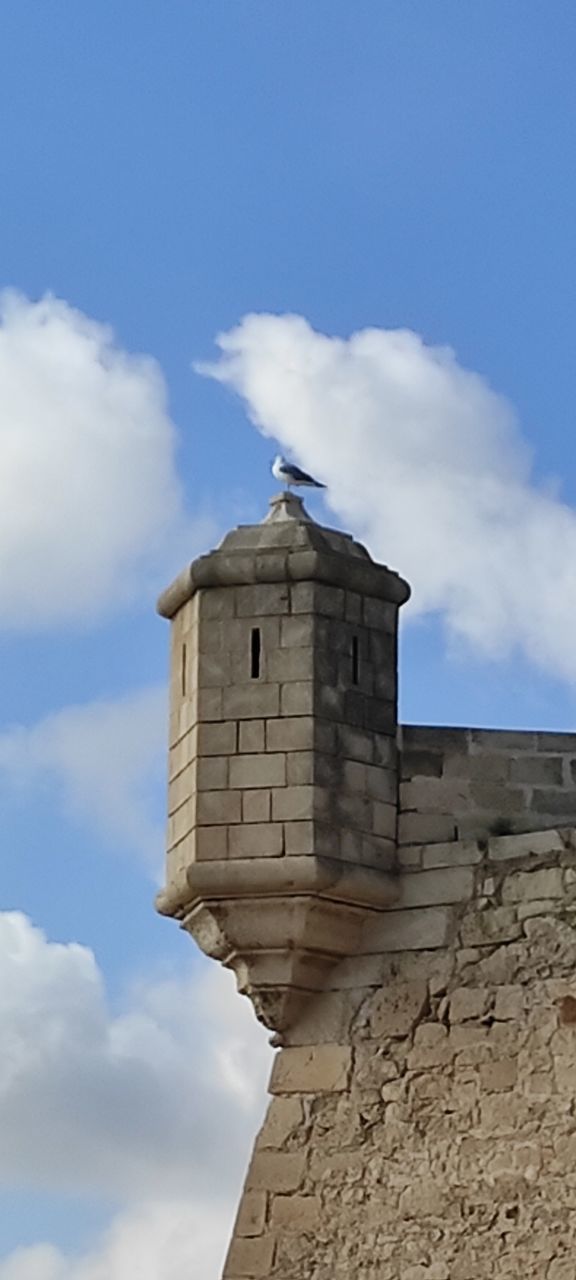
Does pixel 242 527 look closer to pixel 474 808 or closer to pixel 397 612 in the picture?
pixel 397 612

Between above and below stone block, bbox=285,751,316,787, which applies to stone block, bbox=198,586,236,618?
above

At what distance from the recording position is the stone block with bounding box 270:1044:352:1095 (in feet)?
39.9

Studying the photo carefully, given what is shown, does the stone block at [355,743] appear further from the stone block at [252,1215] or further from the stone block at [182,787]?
the stone block at [252,1215]

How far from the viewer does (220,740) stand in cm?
1231

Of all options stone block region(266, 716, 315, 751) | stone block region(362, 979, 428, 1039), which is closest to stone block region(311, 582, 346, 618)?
stone block region(266, 716, 315, 751)

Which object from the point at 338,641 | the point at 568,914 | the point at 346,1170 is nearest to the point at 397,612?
the point at 338,641

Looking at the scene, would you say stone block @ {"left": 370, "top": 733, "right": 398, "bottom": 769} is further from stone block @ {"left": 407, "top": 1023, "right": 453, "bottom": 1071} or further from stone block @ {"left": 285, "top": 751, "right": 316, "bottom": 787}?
stone block @ {"left": 407, "top": 1023, "right": 453, "bottom": 1071}

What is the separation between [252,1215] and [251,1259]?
178 mm

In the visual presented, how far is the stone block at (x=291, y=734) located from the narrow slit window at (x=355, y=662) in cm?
33

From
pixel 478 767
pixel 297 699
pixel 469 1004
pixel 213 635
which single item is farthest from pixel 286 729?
pixel 469 1004

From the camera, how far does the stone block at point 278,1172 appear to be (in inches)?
477

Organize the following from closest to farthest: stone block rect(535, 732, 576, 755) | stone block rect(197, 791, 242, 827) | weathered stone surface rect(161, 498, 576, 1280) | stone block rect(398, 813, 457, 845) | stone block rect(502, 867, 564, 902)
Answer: weathered stone surface rect(161, 498, 576, 1280), stone block rect(502, 867, 564, 902), stone block rect(197, 791, 242, 827), stone block rect(398, 813, 457, 845), stone block rect(535, 732, 576, 755)

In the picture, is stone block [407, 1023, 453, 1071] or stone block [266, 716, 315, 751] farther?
stone block [266, 716, 315, 751]

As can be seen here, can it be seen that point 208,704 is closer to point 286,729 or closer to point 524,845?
point 286,729
